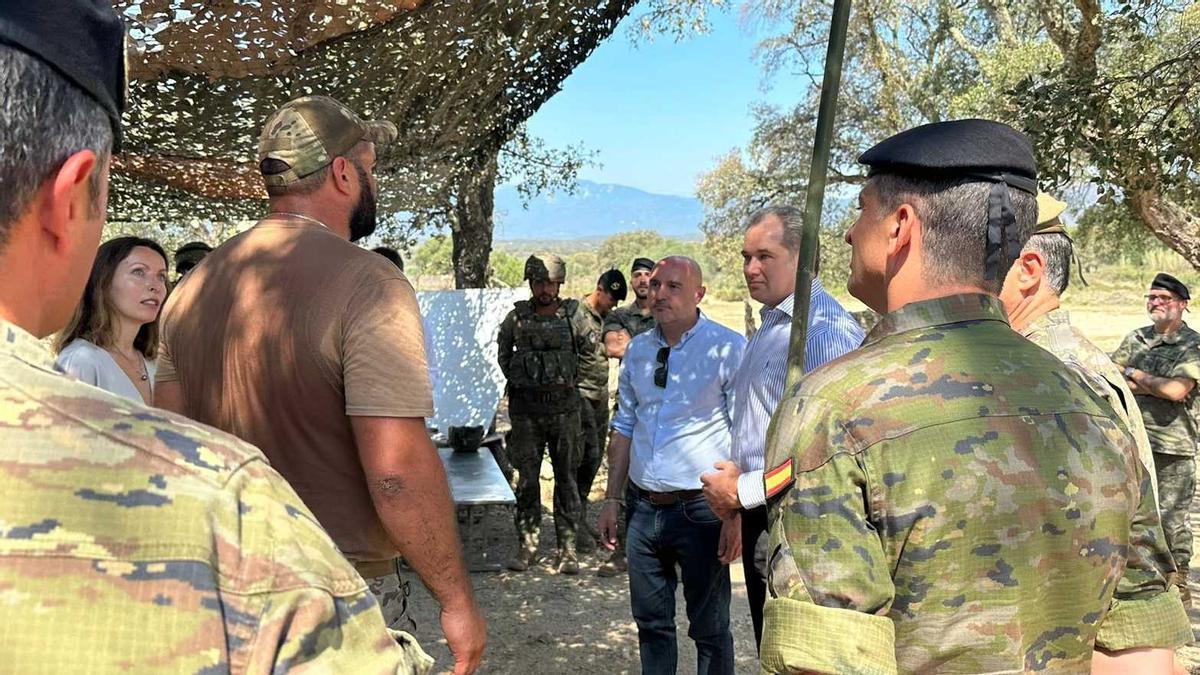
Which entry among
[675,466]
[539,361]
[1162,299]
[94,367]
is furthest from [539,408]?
[1162,299]

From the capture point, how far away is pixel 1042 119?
14.8 ft

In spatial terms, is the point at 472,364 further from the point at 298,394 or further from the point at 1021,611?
the point at 1021,611

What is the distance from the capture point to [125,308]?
3201 millimetres

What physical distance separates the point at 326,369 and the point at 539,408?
4497 mm

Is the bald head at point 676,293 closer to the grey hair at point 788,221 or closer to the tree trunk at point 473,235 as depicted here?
the grey hair at point 788,221

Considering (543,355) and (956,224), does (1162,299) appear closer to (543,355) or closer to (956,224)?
(543,355)

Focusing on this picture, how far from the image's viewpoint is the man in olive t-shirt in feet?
6.04

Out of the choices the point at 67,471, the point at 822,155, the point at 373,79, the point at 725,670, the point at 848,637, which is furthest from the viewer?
the point at 373,79

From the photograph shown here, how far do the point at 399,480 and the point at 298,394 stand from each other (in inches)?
11.4

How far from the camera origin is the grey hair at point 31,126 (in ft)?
2.35

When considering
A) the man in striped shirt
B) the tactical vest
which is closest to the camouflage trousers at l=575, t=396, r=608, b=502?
the tactical vest

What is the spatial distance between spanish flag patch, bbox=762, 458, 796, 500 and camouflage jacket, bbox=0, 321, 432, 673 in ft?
2.46

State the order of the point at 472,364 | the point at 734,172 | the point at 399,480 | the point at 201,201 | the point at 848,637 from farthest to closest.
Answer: the point at 734,172 → the point at 472,364 → the point at 201,201 → the point at 399,480 → the point at 848,637

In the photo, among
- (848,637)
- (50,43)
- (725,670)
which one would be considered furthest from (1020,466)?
(725,670)
